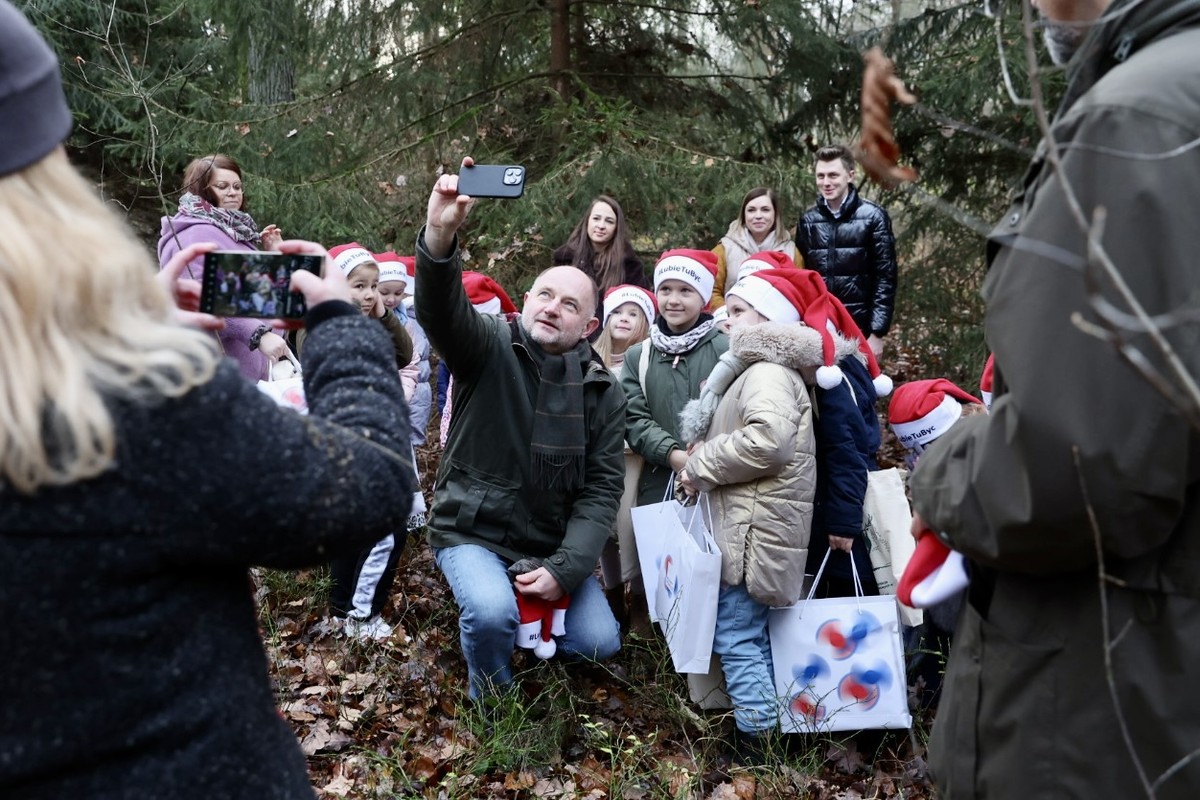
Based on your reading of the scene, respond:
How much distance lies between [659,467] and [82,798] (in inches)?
173

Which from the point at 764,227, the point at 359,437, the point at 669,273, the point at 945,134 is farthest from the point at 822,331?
the point at 945,134

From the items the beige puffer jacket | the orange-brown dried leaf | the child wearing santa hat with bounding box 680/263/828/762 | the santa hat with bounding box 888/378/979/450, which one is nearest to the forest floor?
the child wearing santa hat with bounding box 680/263/828/762

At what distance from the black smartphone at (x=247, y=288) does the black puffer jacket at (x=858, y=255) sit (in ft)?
20.9

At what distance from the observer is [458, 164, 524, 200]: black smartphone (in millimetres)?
3621

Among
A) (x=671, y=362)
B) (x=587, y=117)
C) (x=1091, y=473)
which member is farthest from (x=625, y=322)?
(x=1091, y=473)

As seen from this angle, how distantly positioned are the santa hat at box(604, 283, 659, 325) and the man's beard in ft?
14.1

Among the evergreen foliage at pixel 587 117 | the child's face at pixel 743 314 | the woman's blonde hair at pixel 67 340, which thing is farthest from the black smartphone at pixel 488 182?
the evergreen foliage at pixel 587 117

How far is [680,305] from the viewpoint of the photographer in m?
5.56

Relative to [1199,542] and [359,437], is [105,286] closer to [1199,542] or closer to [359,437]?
[359,437]

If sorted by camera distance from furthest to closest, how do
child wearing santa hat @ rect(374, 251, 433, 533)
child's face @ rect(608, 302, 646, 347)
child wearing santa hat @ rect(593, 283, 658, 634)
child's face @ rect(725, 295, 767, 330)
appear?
child wearing santa hat @ rect(374, 251, 433, 533) < child's face @ rect(608, 302, 646, 347) < child wearing santa hat @ rect(593, 283, 658, 634) < child's face @ rect(725, 295, 767, 330)

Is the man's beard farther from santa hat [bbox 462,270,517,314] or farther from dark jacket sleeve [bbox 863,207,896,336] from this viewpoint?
dark jacket sleeve [bbox 863,207,896,336]

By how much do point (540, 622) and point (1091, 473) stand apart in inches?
133

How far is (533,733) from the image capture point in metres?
4.26

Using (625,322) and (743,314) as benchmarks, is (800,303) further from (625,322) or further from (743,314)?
(625,322)
